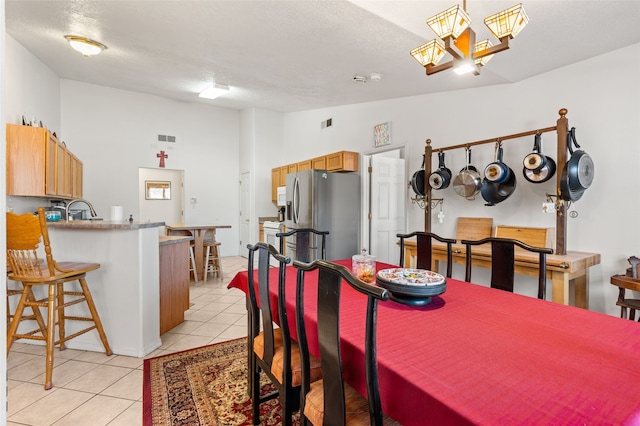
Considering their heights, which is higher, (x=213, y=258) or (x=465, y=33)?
(x=465, y=33)

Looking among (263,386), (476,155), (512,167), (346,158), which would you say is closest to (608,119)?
(512,167)

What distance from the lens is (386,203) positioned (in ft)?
14.7

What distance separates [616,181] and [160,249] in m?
4.03

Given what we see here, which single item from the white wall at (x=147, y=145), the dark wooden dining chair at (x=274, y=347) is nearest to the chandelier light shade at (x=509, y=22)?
the dark wooden dining chair at (x=274, y=347)

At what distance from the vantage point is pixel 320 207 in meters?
4.66

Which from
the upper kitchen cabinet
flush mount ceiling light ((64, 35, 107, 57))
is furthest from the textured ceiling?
the upper kitchen cabinet

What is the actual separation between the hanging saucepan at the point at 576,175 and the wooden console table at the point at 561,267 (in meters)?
0.53

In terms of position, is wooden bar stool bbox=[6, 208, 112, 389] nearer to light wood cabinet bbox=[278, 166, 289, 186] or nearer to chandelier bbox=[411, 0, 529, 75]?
chandelier bbox=[411, 0, 529, 75]

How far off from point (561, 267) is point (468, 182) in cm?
133

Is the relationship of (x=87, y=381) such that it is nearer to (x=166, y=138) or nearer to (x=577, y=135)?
(x=577, y=135)

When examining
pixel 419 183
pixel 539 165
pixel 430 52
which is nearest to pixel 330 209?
pixel 419 183

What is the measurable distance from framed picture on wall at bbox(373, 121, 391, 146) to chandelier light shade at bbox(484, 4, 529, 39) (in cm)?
302

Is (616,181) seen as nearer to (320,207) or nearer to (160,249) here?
(320,207)

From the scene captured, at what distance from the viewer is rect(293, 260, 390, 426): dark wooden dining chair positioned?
898mm
